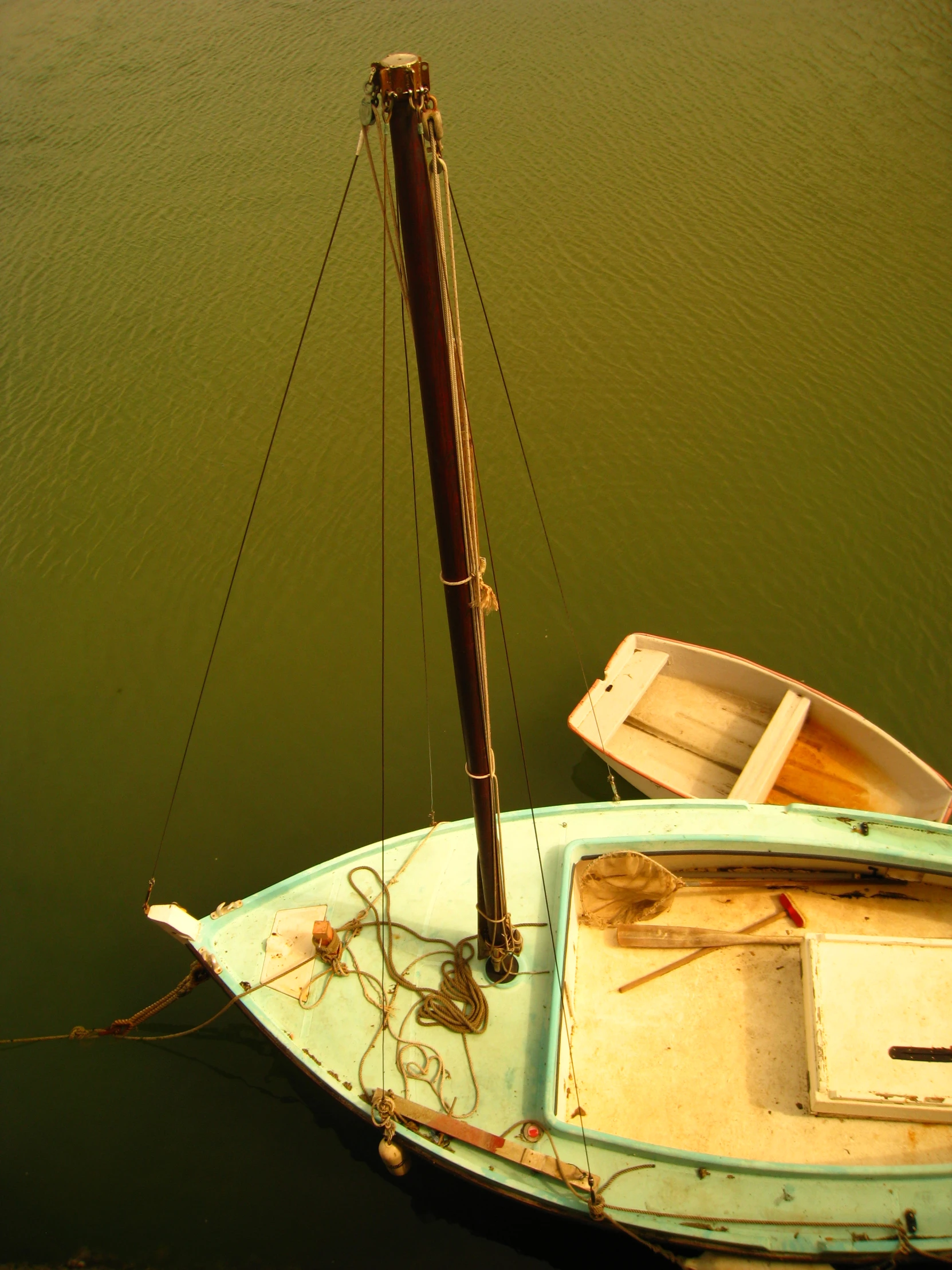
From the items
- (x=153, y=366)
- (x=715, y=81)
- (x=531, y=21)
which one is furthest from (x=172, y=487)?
(x=531, y=21)

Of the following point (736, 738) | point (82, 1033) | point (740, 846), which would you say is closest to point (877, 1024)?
point (740, 846)

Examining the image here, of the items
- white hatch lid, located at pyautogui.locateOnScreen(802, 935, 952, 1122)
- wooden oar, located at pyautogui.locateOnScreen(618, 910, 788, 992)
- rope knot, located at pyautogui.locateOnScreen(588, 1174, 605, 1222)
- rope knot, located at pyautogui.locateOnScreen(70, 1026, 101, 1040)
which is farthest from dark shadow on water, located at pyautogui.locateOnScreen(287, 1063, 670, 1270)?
rope knot, located at pyautogui.locateOnScreen(70, 1026, 101, 1040)

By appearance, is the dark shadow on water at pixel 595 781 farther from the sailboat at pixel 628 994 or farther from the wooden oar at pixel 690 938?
the wooden oar at pixel 690 938

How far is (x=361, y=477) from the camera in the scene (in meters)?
13.8

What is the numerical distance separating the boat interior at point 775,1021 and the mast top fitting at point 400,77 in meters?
5.68

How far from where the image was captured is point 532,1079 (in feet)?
20.4

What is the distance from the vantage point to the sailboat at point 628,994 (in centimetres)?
549

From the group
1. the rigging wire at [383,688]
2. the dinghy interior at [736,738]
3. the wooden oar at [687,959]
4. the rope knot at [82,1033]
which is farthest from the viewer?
the dinghy interior at [736,738]

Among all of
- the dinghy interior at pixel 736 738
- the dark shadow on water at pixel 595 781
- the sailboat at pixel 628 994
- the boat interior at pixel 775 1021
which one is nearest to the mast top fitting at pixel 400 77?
the sailboat at pixel 628 994

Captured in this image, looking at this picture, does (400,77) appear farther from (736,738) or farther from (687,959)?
(736,738)

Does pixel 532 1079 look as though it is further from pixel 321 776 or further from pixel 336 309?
pixel 336 309

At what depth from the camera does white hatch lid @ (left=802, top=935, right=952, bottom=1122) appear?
5.86 m

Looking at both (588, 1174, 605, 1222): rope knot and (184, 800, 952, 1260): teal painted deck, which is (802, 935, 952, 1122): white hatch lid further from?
(588, 1174, 605, 1222): rope knot

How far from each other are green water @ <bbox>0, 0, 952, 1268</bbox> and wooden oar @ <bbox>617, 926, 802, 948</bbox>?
7.35 ft
